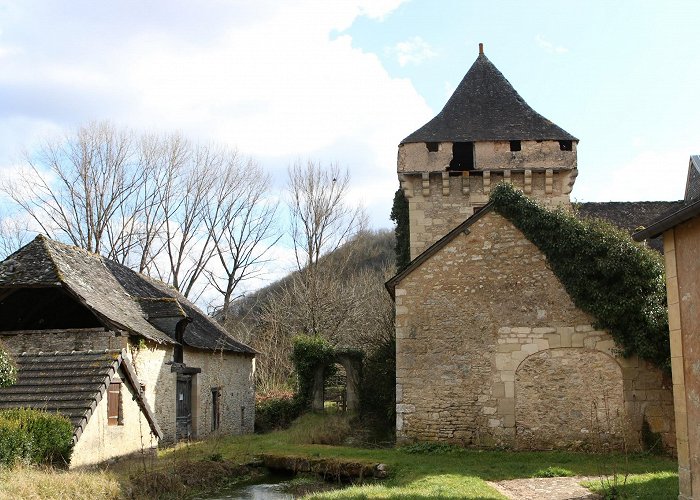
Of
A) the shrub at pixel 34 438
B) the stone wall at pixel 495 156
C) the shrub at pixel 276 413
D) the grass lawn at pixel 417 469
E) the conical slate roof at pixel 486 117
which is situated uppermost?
the conical slate roof at pixel 486 117

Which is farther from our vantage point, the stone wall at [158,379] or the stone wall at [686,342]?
the stone wall at [158,379]

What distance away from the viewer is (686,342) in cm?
782

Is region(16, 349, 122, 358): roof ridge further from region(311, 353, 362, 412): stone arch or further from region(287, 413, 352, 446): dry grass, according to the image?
region(311, 353, 362, 412): stone arch

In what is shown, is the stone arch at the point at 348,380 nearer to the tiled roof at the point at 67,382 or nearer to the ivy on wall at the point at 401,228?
the ivy on wall at the point at 401,228

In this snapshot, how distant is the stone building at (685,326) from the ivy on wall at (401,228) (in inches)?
462

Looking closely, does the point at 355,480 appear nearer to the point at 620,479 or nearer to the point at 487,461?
the point at 487,461

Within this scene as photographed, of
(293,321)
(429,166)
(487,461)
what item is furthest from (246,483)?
(293,321)

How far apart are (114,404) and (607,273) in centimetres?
976

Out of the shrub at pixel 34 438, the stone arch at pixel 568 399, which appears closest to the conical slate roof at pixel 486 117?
the stone arch at pixel 568 399

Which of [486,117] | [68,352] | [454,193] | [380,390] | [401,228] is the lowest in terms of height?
[380,390]

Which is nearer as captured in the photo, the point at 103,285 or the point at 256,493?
the point at 256,493

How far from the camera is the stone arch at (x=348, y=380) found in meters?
19.8

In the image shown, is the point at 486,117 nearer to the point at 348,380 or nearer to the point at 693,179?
the point at 348,380

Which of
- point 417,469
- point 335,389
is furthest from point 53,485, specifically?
point 335,389
